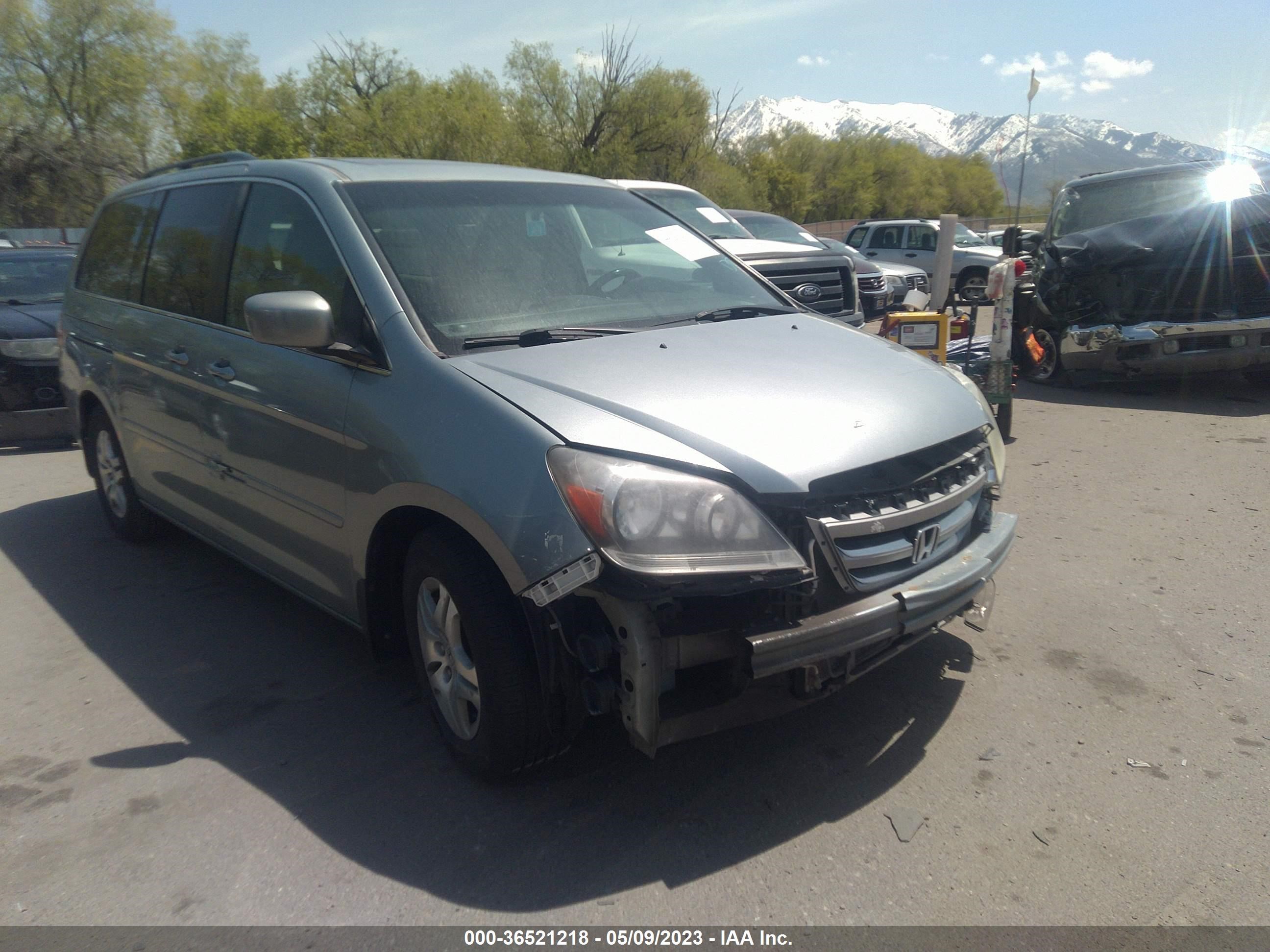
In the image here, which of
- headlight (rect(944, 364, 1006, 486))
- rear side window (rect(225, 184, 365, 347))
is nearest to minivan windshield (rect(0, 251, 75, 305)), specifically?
rear side window (rect(225, 184, 365, 347))

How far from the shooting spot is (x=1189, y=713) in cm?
325

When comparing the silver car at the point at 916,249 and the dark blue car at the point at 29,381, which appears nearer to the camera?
the dark blue car at the point at 29,381

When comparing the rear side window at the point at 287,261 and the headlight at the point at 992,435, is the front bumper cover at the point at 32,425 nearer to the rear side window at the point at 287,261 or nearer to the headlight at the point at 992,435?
the rear side window at the point at 287,261

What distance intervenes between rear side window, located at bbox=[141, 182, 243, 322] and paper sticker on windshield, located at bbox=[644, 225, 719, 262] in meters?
1.76

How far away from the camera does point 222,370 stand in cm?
377

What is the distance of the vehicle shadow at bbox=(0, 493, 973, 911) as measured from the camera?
2623 mm

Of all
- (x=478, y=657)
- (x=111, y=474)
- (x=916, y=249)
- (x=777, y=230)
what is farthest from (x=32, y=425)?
(x=916, y=249)

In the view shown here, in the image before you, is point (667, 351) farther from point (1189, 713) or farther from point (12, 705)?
point (12, 705)

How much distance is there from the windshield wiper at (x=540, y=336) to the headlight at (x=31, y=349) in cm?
639

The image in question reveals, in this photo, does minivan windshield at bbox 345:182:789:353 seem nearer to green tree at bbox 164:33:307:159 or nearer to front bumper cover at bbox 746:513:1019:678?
front bumper cover at bbox 746:513:1019:678

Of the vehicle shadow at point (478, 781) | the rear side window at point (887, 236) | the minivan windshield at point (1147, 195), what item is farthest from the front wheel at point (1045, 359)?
the rear side window at point (887, 236)

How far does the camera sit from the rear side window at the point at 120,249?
15.6ft

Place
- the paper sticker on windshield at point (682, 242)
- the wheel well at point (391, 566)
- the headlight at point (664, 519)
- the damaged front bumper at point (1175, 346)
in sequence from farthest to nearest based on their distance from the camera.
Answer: the damaged front bumper at point (1175, 346) → the paper sticker on windshield at point (682, 242) → the wheel well at point (391, 566) → the headlight at point (664, 519)
